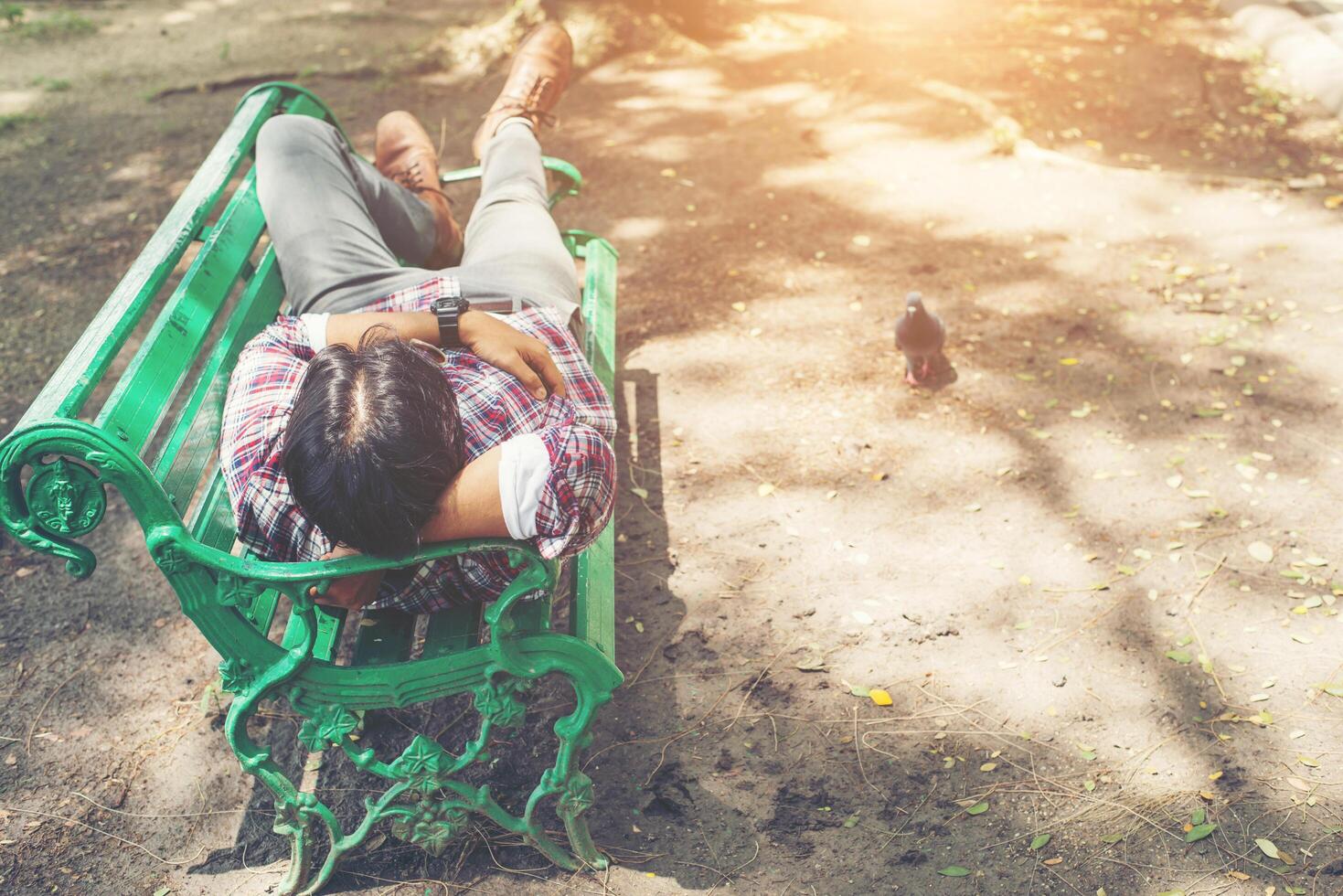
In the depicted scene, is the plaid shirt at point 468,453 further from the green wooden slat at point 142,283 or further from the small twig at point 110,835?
the small twig at point 110,835

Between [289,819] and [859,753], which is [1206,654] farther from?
→ [289,819]

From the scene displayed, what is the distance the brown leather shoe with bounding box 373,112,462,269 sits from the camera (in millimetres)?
3553

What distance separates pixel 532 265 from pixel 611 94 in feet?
13.9

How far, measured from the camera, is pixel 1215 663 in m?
2.70

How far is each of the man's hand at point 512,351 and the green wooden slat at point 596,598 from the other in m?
0.39

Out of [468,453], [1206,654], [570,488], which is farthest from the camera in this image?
[1206,654]

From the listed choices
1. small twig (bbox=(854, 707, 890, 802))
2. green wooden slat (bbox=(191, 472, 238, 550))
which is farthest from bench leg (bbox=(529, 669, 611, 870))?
green wooden slat (bbox=(191, 472, 238, 550))

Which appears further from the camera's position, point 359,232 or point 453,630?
point 359,232

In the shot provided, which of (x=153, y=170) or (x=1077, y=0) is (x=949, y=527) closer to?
(x=153, y=170)

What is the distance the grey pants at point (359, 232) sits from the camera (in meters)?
2.76

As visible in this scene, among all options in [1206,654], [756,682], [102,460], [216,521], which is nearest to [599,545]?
[756,682]

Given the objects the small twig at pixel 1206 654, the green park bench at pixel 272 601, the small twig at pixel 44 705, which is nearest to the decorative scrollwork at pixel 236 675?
the green park bench at pixel 272 601

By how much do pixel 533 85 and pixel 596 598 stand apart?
2153mm

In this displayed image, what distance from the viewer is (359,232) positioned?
114 inches
